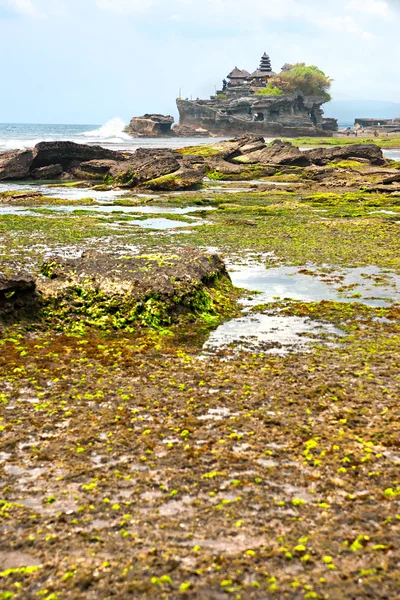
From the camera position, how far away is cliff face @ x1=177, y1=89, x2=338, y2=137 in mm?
169125

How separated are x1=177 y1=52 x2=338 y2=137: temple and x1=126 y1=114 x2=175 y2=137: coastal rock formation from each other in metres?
9.40

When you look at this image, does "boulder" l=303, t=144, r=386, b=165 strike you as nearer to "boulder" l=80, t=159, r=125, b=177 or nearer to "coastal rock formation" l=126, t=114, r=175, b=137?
"boulder" l=80, t=159, r=125, b=177

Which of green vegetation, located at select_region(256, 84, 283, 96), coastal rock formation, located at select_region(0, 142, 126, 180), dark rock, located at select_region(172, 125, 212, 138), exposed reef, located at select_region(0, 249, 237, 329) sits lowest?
exposed reef, located at select_region(0, 249, 237, 329)

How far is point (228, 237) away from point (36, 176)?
41829 mm

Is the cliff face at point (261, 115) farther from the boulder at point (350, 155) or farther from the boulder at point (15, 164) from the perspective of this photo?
the boulder at point (15, 164)

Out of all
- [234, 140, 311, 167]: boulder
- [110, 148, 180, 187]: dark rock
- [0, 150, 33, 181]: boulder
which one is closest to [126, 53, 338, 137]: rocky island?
[234, 140, 311, 167]: boulder

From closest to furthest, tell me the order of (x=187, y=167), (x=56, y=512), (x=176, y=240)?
(x=56, y=512)
(x=176, y=240)
(x=187, y=167)

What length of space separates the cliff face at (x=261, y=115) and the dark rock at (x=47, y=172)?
113m

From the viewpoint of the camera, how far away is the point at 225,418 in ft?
32.1

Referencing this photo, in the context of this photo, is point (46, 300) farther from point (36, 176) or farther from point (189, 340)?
point (36, 176)

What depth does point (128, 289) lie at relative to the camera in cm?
1595

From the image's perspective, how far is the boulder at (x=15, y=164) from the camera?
6122cm

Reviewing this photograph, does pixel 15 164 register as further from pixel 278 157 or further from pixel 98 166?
pixel 278 157

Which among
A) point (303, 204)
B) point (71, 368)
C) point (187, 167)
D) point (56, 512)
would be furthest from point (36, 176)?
point (56, 512)
